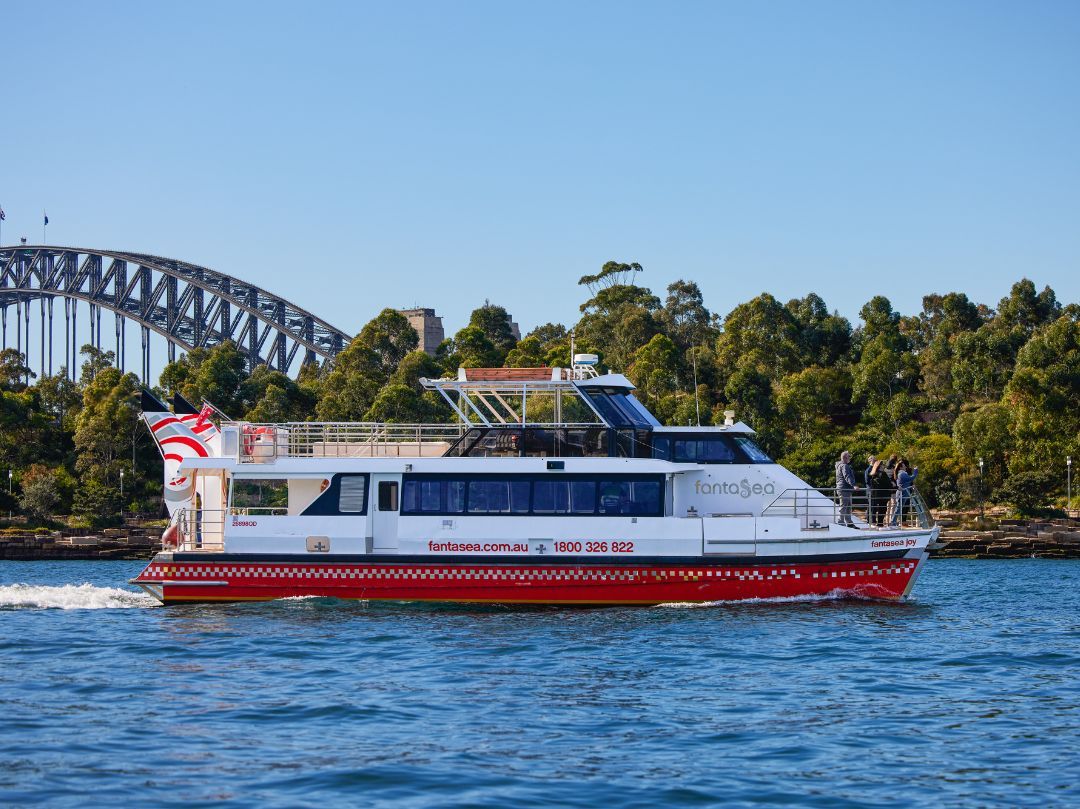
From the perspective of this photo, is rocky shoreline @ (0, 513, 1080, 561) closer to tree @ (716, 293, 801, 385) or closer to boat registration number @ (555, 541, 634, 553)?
tree @ (716, 293, 801, 385)

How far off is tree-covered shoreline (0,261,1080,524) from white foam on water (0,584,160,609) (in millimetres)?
39294

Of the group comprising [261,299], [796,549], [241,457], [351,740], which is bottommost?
[351,740]

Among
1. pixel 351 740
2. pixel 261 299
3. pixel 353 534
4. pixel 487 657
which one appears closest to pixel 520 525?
pixel 353 534

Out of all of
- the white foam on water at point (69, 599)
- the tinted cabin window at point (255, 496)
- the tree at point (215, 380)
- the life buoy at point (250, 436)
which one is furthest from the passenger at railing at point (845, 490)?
the tree at point (215, 380)

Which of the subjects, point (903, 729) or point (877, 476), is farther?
point (877, 476)

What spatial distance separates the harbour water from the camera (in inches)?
507

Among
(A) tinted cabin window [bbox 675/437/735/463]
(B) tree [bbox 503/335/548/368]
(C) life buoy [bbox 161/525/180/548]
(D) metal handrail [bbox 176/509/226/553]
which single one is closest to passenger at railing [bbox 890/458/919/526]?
(A) tinted cabin window [bbox 675/437/735/463]

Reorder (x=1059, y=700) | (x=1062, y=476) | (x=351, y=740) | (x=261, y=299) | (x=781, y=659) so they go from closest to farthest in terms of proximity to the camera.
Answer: (x=351, y=740)
(x=1059, y=700)
(x=781, y=659)
(x=1062, y=476)
(x=261, y=299)

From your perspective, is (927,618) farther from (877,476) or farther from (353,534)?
(353,534)

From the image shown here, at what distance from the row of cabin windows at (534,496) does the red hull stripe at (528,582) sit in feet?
3.74

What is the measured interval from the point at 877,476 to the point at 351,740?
16124 millimetres

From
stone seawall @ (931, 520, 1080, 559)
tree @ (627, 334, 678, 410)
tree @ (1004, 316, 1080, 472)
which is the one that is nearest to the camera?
stone seawall @ (931, 520, 1080, 559)

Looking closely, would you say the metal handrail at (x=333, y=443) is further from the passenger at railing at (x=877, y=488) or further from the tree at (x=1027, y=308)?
the tree at (x=1027, y=308)

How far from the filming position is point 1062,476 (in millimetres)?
63094
